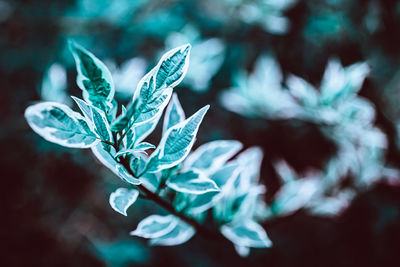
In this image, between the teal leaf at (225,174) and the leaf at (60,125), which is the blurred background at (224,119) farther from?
the leaf at (60,125)

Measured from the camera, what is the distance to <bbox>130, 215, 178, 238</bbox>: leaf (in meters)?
0.45

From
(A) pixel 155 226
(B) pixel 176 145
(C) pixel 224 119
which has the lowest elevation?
(C) pixel 224 119

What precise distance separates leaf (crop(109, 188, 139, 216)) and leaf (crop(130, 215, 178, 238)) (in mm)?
58

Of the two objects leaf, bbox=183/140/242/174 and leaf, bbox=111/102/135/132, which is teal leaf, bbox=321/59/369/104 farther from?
leaf, bbox=111/102/135/132

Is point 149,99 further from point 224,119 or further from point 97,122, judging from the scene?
point 224,119

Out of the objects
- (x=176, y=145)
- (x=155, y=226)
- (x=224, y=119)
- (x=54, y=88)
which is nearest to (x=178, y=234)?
(x=155, y=226)

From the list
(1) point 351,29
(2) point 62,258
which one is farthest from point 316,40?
(2) point 62,258

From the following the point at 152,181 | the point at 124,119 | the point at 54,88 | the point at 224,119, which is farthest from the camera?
the point at 224,119

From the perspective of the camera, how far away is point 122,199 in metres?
0.40

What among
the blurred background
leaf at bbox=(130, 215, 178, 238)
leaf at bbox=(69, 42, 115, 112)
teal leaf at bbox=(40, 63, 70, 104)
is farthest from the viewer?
the blurred background

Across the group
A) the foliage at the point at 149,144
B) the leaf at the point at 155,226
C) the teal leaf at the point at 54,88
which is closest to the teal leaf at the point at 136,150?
the foliage at the point at 149,144

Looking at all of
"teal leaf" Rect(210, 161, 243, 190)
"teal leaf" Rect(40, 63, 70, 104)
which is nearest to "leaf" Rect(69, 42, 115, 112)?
"teal leaf" Rect(210, 161, 243, 190)

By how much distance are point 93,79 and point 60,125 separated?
0.21ft

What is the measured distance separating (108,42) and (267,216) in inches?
39.3
